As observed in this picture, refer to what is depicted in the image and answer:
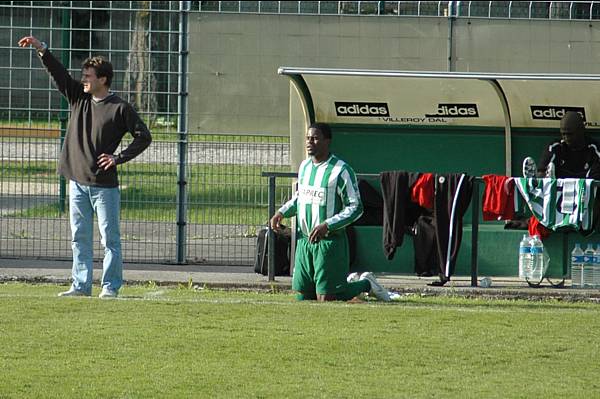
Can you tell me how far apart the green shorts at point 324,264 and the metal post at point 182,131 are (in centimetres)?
331

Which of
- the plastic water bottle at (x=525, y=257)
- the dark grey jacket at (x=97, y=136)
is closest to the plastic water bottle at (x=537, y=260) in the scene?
the plastic water bottle at (x=525, y=257)

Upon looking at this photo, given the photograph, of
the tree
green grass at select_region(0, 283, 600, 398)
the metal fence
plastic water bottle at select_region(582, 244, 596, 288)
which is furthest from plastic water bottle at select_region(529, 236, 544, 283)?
the tree

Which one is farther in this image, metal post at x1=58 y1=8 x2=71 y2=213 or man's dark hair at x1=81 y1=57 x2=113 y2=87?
metal post at x1=58 y1=8 x2=71 y2=213

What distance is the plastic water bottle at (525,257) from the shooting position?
43.0ft

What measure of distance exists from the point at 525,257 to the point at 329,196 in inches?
110

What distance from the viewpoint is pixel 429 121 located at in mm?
13984

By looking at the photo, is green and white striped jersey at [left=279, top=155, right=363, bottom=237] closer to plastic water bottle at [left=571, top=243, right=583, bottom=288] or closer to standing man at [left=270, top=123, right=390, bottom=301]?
standing man at [left=270, top=123, right=390, bottom=301]

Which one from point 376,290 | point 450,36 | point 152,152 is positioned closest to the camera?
point 376,290

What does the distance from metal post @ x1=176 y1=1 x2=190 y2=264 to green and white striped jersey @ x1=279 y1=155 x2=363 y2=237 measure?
3334 mm

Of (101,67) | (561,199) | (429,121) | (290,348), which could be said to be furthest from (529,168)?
(290,348)

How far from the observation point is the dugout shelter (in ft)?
45.3

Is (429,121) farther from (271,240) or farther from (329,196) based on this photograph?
(329,196)

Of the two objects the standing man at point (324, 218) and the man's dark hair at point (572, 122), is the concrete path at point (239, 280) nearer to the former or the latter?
the standing man at point (324, 218)

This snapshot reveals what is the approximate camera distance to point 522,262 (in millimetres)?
13188
